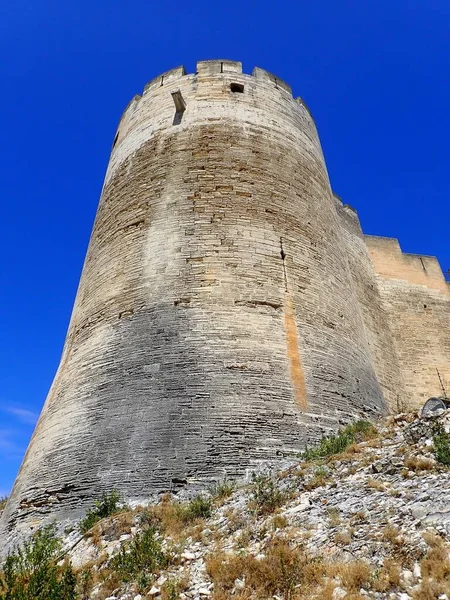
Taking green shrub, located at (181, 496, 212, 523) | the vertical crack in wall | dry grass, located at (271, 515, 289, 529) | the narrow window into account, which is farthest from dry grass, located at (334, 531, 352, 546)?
the narrow window

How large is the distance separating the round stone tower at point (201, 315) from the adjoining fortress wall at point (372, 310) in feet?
11.6

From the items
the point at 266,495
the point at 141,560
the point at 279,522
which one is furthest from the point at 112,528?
the point at 279,522

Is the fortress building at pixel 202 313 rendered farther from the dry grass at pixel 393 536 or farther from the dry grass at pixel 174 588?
the dry grass at pixel 393 536

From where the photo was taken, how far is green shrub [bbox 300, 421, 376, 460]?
6.37 metres

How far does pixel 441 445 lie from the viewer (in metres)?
5.30

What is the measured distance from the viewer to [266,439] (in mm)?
6637

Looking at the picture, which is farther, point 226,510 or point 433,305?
point 433,305

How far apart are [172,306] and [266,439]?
2.51 meters

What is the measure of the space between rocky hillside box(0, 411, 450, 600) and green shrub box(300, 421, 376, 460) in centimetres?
3

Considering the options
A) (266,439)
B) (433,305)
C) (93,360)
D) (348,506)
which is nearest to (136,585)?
(348,506)

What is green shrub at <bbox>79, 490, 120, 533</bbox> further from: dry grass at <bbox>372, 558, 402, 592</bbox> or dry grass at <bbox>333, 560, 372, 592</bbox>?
dry grass at <bbox>372, 558, 402, 592</bbox>

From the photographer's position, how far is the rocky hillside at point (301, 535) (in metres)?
3.89

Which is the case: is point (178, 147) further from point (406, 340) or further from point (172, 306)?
point (406, 340)

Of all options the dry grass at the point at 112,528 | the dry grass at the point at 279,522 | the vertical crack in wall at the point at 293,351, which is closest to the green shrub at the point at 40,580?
the dry grass at the point at 112,528
